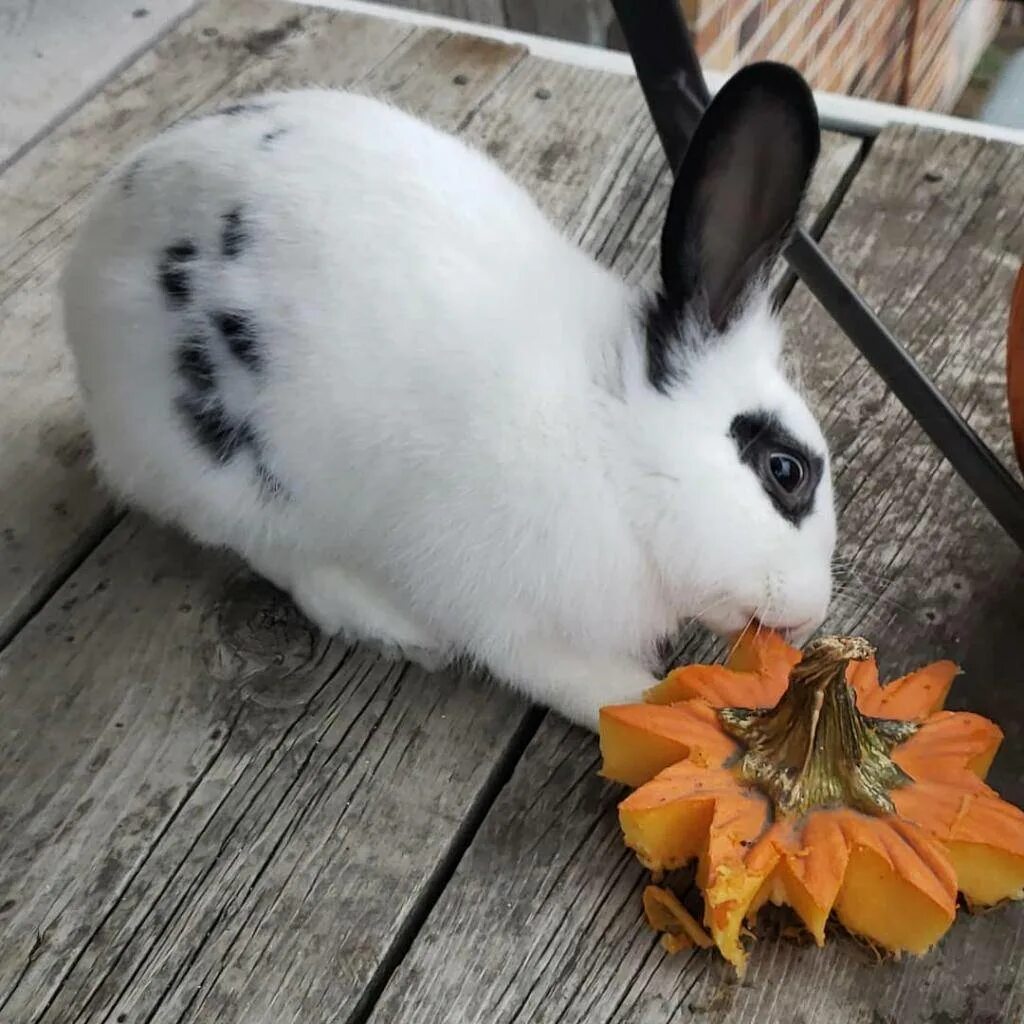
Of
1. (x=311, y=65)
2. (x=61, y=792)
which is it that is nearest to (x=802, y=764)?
(x=61, y=792)

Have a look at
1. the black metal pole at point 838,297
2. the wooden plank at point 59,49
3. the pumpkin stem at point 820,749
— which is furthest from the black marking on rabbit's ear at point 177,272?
the wooden plank at point 59,49

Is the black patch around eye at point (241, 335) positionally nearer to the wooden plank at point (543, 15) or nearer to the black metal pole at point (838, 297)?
the black metal pole at point (838, 297)

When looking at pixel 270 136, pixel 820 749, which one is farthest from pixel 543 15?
pixel 820 749

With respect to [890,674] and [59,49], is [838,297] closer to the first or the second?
[890,674]

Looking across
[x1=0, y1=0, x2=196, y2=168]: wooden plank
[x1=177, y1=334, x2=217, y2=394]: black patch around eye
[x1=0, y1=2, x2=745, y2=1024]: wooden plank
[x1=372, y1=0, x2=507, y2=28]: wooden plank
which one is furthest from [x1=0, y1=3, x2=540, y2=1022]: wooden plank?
[x1=372, y1=0, x2=507, y2=28]: wooden plank

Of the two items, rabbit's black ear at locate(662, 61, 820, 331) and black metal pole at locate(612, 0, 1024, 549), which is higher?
rabbit's black ear at locate(662, 61, 820, 331)

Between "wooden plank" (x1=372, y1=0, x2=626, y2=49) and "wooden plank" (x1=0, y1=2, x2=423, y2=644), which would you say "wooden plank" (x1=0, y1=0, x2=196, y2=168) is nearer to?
"wooden plank" (x1=0, y1=2, x2=423, y2=644)

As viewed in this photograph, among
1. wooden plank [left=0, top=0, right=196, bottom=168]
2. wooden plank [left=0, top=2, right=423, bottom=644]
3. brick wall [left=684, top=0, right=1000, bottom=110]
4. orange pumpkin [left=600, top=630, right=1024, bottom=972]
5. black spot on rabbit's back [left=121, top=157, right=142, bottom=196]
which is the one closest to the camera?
orange pumpkin [left=600, top=630, right=1024, bottom=972]
